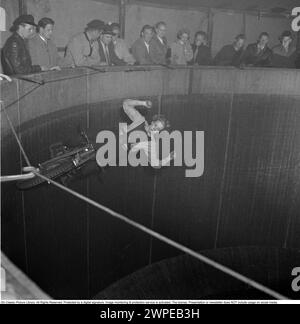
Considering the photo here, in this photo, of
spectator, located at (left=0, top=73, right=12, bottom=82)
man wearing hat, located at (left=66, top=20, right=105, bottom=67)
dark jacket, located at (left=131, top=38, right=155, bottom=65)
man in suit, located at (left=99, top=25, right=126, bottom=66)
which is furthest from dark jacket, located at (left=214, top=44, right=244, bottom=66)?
spectator, located at (left=0, top=73, right=12, bottom=82)

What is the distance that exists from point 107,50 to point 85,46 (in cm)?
40

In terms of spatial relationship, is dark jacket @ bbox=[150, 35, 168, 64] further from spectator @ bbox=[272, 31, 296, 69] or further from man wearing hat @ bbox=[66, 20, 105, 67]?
spectator @ bbox=[272, 31, 296, 69]

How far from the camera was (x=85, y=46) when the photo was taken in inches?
161

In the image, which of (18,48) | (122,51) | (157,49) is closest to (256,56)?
(157,49)

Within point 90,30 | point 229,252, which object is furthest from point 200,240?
point 90,30

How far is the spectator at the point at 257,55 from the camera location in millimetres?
5504

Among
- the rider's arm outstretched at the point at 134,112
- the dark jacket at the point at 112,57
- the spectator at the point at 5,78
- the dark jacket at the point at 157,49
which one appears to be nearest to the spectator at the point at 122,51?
the dark jacket at the point at 112,57

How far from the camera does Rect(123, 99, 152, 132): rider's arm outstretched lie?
14.9 ft

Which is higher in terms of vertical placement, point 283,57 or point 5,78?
point 283,57

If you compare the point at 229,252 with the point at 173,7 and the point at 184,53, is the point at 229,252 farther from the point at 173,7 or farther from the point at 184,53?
the point at 173,7

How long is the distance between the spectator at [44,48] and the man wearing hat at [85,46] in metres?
0.25

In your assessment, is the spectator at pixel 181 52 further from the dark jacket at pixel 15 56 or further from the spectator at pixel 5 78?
the spectator at pixel 5 78

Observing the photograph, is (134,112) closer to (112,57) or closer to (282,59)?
(112,57)

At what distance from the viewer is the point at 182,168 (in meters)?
Result: 5.42
